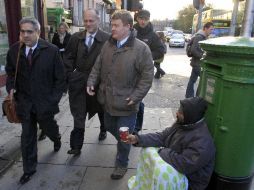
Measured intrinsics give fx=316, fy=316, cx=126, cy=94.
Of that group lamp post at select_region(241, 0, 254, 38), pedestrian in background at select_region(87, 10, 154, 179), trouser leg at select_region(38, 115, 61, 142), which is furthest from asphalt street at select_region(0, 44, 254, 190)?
lamp post at select_region(241, 0, 254, 38)

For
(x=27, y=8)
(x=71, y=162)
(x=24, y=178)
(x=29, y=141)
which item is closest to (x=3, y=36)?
(x=27, y=8)

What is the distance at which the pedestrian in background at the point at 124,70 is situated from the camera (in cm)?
327

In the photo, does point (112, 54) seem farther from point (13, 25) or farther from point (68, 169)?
point (13, 25)

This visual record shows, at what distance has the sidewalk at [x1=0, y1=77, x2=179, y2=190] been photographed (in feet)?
11.5

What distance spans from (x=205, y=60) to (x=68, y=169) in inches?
85.7

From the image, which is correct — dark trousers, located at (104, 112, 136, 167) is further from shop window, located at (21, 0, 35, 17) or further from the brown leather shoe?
shop window, located at (21, 0, 35, 17)

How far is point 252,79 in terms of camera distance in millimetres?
2334

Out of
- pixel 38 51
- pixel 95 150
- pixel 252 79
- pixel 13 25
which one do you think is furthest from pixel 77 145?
pixel 13 25

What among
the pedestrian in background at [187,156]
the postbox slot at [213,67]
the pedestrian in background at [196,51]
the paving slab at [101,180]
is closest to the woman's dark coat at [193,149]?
the pedestrian in background at [187,156]

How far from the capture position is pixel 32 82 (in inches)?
133

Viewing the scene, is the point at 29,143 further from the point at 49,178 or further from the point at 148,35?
the point at 148,35

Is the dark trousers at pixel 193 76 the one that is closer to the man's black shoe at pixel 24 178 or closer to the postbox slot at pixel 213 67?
the postbox slot at pixel 213 67

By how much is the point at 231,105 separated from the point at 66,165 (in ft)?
7.62

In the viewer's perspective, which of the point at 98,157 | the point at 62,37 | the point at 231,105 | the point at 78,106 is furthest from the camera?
the point at 62,37
